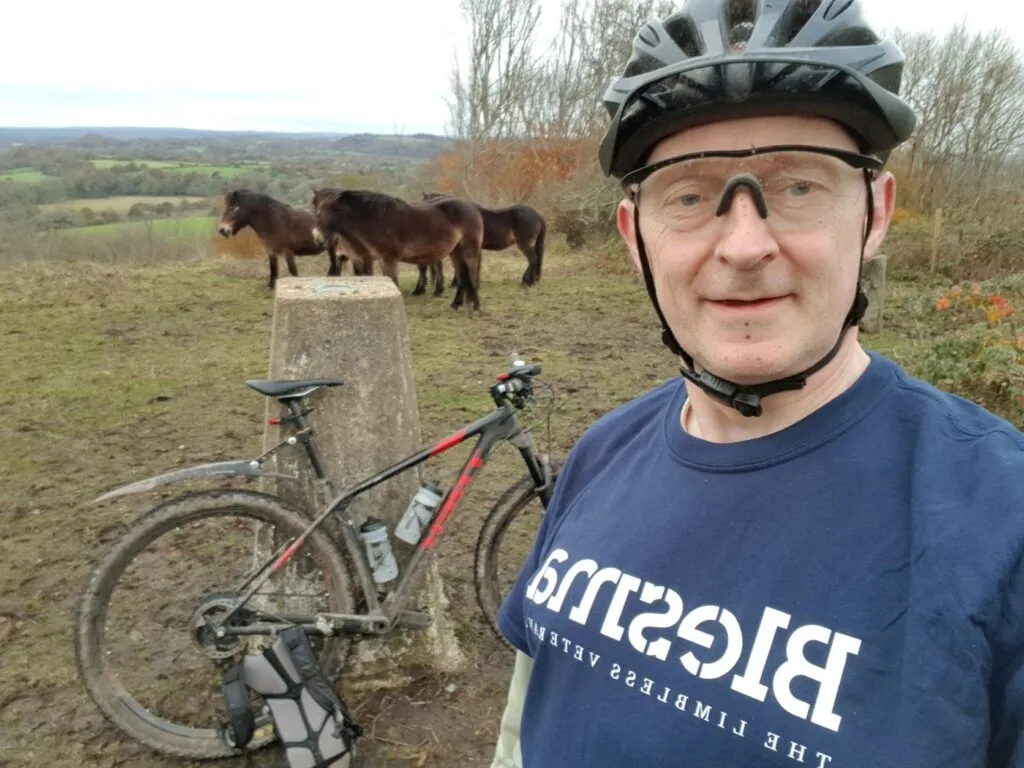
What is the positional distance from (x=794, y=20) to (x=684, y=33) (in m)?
0.17

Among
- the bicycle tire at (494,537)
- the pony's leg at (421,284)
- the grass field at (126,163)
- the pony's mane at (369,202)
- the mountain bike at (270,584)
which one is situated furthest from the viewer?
the grass field at (126,163)

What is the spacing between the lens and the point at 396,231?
29.4 feet

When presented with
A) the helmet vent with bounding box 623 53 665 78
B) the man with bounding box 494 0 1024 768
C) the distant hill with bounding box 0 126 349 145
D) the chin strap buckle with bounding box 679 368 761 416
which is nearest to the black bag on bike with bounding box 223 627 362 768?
the man with bounding box 494 0 1024 768

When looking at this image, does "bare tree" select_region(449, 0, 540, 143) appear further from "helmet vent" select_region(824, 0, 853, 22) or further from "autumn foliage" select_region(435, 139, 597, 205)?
"helmet vent" select_region(824, 0, 853, 22)

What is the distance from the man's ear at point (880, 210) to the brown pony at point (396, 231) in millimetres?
8090

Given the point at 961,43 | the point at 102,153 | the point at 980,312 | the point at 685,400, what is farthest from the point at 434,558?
the point at 102,153

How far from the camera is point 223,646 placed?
2506 millimetres

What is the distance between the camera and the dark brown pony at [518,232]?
36.9ft

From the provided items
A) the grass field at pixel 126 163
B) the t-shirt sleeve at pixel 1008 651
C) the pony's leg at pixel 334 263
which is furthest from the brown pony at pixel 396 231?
the grass field at pixel 126 163

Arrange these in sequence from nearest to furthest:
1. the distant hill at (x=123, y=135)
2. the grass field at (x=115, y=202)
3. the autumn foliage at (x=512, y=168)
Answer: the autumn foliage at (x=512, y=168) < the grass field at (x=115, y=202) < the distant hill at (x=123, y=135)

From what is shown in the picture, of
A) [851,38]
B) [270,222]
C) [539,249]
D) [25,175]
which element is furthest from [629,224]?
[25,175]

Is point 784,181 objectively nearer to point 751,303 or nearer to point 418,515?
point 751,303

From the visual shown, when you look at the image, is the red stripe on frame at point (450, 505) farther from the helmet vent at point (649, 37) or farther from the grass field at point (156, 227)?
the grass field at point (156, 227)

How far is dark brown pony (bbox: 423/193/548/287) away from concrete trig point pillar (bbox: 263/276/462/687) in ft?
28.2
